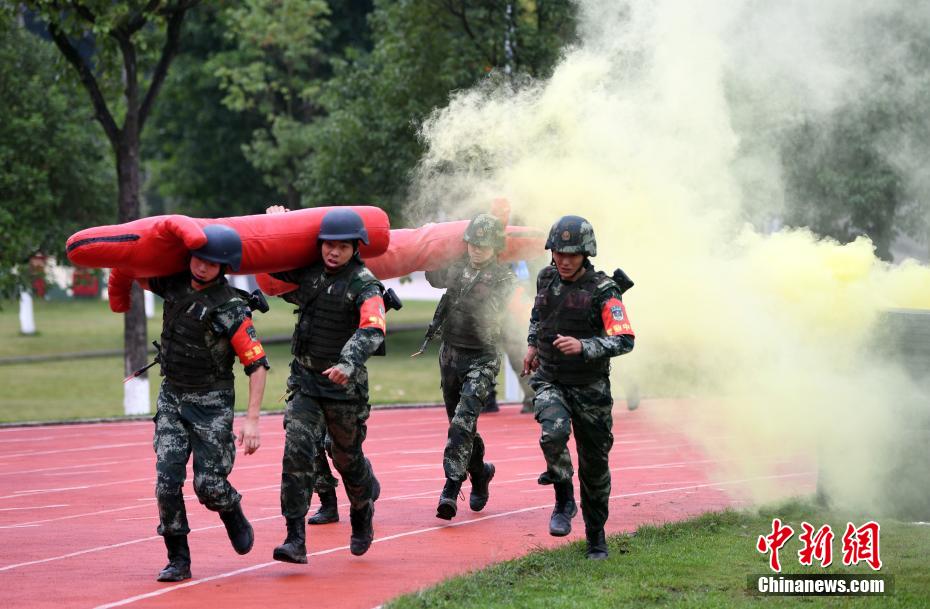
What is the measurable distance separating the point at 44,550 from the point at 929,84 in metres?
14.7

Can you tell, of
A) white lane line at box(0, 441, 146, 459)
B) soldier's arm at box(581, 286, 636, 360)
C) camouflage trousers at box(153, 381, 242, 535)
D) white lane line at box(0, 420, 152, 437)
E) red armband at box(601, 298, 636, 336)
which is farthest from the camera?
white lane line at box(0, 420, 152, 437)

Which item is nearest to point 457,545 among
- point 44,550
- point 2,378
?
point 44,550

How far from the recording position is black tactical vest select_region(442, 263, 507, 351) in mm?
10172

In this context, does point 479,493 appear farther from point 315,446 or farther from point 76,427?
point 76,427

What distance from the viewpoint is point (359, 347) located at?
26.3 feet

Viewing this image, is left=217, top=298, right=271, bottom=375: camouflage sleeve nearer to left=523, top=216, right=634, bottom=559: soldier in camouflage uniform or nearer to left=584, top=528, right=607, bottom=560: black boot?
left=523, top=216, right=634, bottom=559: soldier in camouflage uniform

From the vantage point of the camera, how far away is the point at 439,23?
75.5 ft

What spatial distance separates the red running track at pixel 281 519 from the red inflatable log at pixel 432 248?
1.91 m

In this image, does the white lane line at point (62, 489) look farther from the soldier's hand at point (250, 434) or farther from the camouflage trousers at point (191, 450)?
the soldier's hand at point (250, 434)

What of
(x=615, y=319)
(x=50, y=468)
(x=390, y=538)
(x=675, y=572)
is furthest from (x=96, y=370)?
(x=675, y=572)

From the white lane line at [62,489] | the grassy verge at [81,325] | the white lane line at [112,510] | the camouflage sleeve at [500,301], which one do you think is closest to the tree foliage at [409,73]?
the white lane line at [62,489]

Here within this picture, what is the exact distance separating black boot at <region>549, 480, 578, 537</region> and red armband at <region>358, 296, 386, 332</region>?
5.67 ft

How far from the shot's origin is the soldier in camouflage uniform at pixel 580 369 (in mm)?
8445

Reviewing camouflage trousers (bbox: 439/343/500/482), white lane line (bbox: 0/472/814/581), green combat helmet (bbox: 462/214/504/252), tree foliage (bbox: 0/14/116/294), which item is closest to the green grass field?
tree foliage (bbox: 0/14/116/294)
